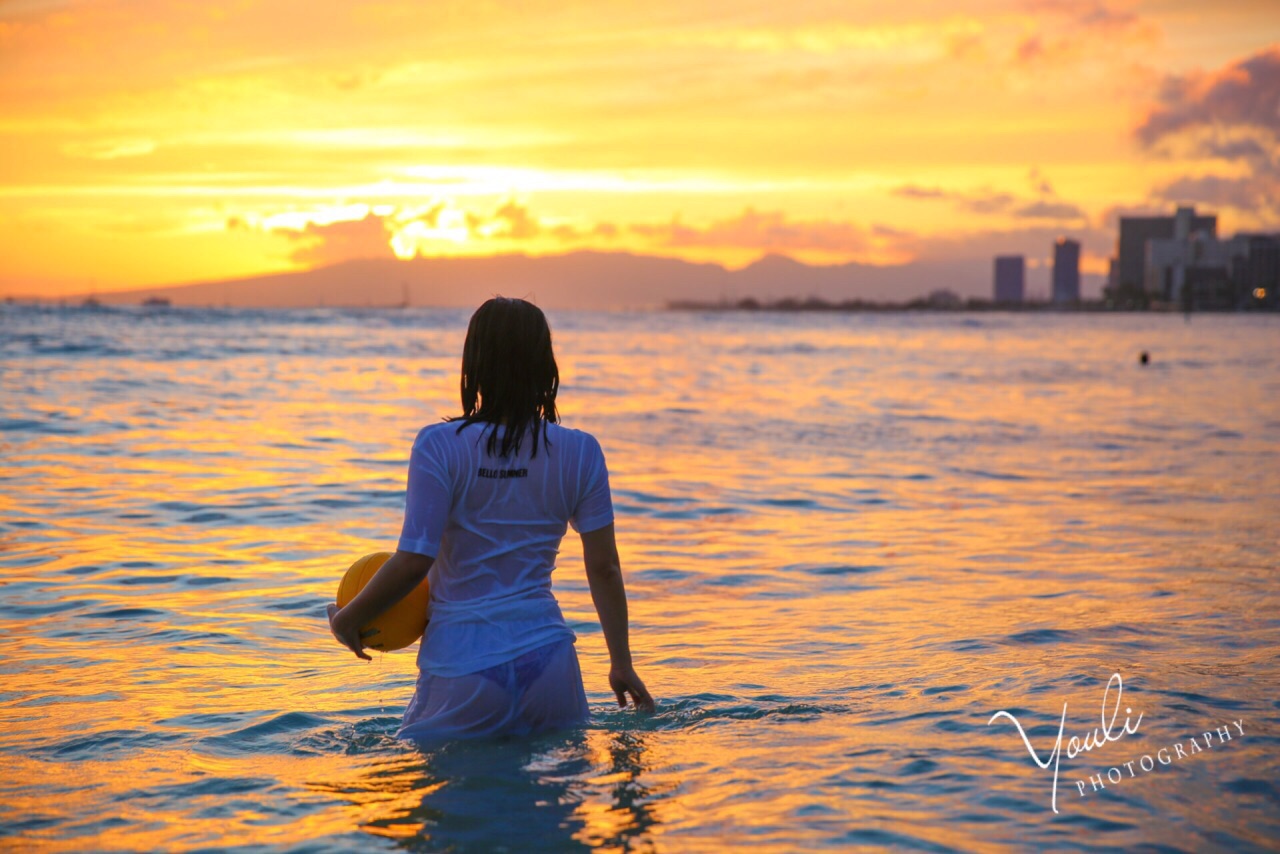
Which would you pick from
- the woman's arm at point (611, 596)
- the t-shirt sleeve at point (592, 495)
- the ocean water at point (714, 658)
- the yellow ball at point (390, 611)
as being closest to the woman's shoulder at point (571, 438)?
the t-shirt sleeve at point (592, 495)

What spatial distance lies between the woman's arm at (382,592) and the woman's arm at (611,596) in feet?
2.13

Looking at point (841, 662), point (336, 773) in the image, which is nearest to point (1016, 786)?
point (841, 662)

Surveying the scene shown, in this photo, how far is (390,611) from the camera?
14.7ft

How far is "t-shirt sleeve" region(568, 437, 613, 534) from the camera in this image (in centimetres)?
447

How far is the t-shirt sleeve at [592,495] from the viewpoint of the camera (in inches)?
176

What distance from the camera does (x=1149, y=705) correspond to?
596cm

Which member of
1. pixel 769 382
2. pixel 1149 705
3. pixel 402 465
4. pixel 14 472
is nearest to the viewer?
pixel 1149 705

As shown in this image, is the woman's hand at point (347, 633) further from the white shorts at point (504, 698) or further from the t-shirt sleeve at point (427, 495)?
the t-shirt sleeve at point (427, 495)

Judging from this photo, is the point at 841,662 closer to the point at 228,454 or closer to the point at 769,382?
the point at 228,454

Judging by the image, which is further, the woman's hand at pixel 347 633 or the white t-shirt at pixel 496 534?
the woman's hand at pixel 347 633

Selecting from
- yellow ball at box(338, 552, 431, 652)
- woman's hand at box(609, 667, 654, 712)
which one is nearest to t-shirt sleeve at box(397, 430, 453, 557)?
yellow ball at box(338, 552, 431, 652)

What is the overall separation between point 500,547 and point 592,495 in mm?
393

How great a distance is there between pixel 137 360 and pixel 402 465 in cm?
2748

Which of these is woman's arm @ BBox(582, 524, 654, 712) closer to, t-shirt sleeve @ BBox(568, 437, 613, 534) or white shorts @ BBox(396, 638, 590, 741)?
t-shirt sleeve @ BBox(568, 437, 613, 534)
